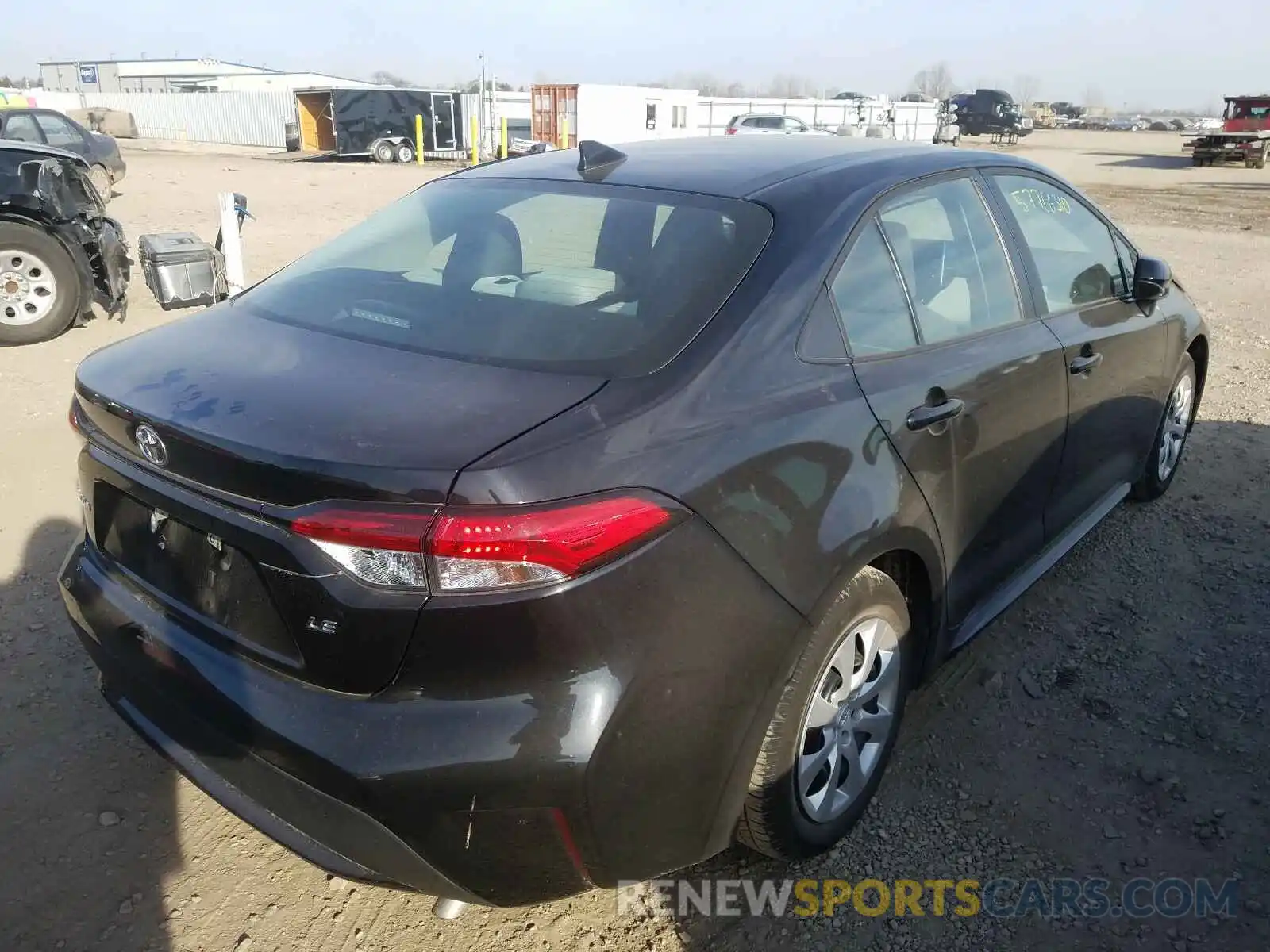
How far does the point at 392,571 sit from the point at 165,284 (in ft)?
17.5

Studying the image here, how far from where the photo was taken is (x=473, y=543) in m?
1.65

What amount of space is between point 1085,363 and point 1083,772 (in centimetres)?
136

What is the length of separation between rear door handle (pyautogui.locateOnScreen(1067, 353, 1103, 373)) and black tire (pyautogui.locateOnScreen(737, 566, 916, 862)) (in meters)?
1.25

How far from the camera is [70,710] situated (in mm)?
3018

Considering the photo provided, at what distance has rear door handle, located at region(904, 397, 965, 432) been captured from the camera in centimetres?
239

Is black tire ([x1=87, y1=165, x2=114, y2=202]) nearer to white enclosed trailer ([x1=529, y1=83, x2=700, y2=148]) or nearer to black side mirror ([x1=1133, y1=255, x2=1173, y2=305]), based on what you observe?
black side mirror ([x1=1133, y1=255, x2=1173, y2=305])

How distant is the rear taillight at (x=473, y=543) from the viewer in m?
1.64

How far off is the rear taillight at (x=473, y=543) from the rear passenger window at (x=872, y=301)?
0.95 meters

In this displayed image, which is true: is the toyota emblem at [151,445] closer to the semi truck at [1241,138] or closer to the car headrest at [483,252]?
the car headrest at [483,252]

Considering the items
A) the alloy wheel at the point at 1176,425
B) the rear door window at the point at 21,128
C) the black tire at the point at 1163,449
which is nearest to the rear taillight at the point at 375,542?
the black tire at the point at 1163,449

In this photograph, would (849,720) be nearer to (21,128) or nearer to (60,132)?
(21,128)

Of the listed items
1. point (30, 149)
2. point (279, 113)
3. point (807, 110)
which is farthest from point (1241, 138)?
point (279, 113)

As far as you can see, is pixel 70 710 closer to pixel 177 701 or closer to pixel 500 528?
pixel 177 701

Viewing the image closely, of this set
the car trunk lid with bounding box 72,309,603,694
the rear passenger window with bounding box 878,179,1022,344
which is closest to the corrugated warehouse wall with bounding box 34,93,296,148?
the rear passenger window with bounding box 878,179,1022,344
